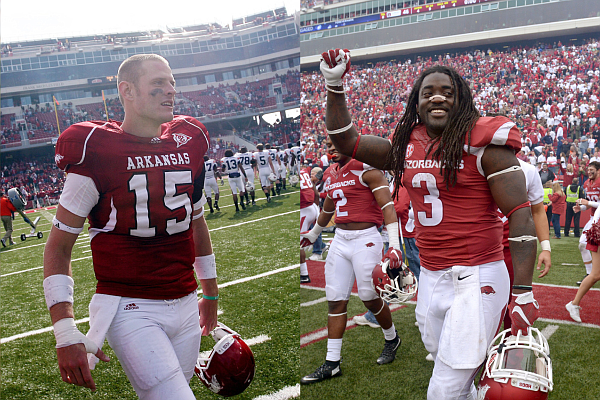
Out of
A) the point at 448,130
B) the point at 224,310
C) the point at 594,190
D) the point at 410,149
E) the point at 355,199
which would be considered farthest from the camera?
the point at 594,190

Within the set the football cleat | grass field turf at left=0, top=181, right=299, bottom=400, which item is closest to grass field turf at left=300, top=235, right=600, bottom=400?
the football cleat

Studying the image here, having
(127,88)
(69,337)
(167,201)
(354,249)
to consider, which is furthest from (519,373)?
(354,249)

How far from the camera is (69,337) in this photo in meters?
1.42

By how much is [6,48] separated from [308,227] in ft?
15.0

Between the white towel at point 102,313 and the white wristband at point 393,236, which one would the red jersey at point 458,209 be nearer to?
the white wristband at point 393,236

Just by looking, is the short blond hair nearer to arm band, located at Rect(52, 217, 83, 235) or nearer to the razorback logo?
arm band, located at Rect(52, 217, 83, 235)

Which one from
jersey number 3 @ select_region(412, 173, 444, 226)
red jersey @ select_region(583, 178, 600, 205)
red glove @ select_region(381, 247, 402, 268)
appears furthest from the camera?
red jersey @ select_region(583, 178, 600, 205)

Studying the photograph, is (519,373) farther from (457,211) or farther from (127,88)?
(127,88)

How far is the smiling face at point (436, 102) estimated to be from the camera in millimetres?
1842

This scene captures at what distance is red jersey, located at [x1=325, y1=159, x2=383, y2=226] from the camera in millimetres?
3303

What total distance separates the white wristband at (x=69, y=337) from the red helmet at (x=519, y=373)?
1.26 meters

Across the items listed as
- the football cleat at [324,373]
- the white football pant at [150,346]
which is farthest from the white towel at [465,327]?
the football cleat at [324,373]

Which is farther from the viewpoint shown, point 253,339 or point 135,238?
point 253,339

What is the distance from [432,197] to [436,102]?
0.38 m
